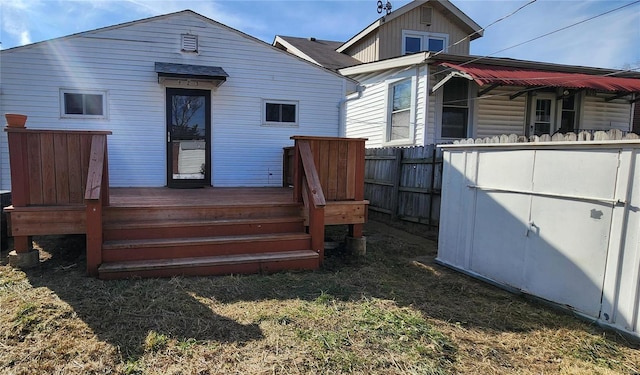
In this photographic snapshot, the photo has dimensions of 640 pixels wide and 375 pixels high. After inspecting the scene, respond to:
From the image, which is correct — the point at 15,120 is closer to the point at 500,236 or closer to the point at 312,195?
the point at 312,195

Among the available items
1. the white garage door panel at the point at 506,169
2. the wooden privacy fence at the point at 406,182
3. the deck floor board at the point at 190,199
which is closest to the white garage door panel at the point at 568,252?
the white garage door panel at the point at 506,169

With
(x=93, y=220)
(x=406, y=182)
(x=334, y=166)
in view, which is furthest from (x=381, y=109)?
(x=93, y=220)

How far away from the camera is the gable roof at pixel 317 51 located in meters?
12.9

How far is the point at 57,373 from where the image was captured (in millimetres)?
2260

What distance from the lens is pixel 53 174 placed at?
4.18 m

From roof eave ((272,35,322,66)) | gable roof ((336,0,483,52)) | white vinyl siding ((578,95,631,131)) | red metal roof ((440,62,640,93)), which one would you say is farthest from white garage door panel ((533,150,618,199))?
gable roof ((336,0,483,52))

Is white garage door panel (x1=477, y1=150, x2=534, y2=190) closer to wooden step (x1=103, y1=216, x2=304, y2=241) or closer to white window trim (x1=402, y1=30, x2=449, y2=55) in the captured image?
wooden step (x1=103, y1=216, x2=304, y2=241)

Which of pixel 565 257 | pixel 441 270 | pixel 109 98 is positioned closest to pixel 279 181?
pixel 109 98

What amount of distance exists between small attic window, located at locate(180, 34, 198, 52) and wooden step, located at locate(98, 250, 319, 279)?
451 centimetres

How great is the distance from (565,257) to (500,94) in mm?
6736

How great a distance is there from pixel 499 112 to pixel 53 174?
29.9 feet

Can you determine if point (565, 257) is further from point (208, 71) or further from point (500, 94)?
point (500, 94)

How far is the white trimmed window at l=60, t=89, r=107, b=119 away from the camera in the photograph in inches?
258

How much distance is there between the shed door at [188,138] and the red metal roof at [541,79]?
16.7 ft
